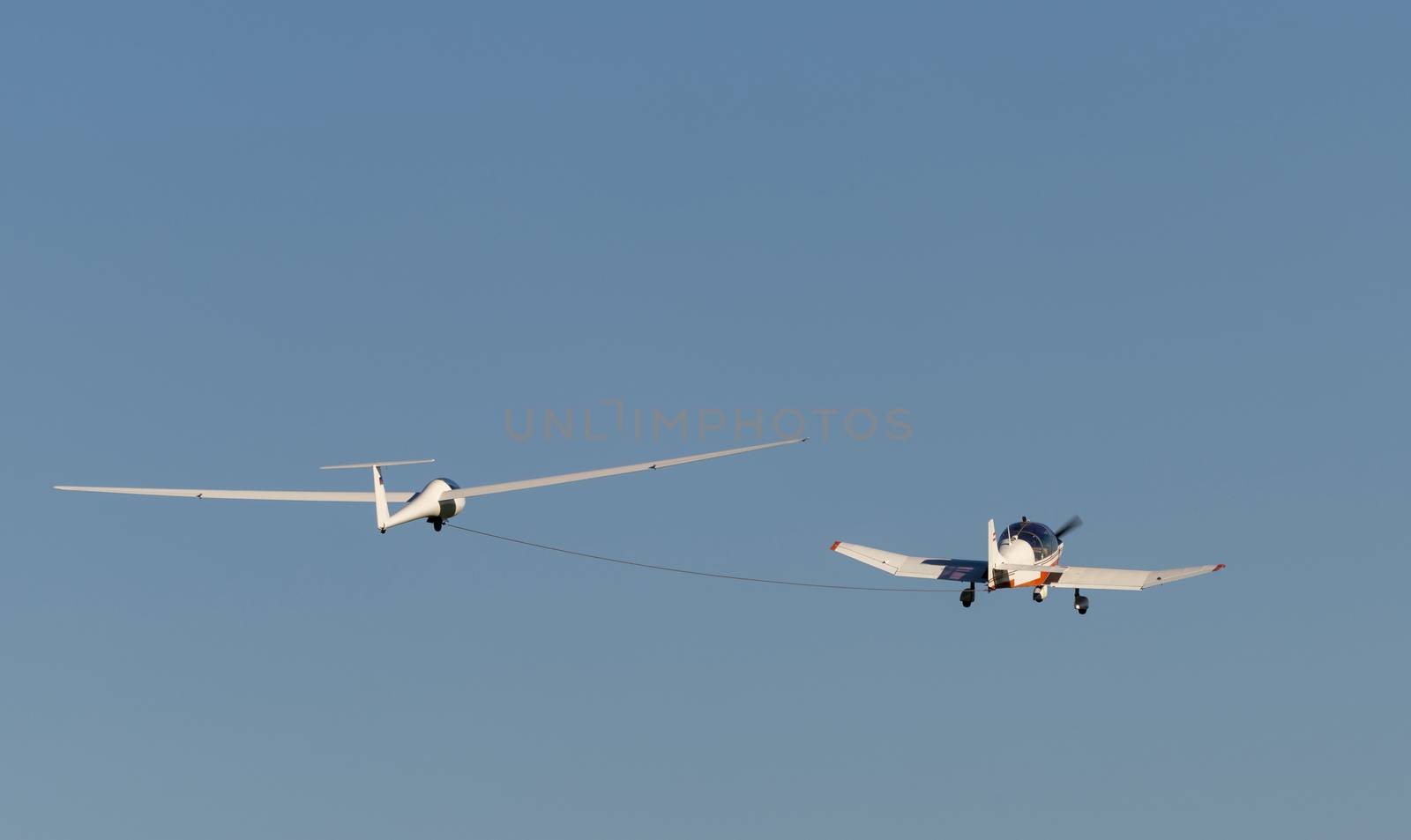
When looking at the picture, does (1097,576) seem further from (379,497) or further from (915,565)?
(379,497)

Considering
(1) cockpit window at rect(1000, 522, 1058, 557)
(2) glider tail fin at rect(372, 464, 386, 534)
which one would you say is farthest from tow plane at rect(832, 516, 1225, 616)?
(2) glider tail fin at rect(372, 464, 386, 534)

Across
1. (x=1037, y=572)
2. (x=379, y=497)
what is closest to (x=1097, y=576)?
(x=1037, y=572)

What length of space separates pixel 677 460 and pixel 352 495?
51.4 feet

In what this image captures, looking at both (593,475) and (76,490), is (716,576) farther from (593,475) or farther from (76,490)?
(76,490)

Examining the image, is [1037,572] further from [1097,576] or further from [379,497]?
[379,497]

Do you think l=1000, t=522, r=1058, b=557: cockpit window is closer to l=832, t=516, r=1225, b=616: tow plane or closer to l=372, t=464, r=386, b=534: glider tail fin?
l=832, t=516, r=1225, b=616: tow plane

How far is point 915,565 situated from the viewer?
372 feet

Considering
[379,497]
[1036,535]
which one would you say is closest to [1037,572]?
[1036,535]

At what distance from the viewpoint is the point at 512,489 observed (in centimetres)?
10938

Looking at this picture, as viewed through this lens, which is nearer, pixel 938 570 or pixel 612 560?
pixel 612 560

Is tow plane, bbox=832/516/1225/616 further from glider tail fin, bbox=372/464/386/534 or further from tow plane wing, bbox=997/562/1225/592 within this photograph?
glider tail fin, bbox=372/464/386/534

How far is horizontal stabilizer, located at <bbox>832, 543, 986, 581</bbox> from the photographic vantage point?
111 metres

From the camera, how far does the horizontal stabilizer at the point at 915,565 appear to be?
111 meters

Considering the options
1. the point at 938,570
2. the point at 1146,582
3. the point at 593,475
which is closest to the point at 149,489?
the point at 593,475
